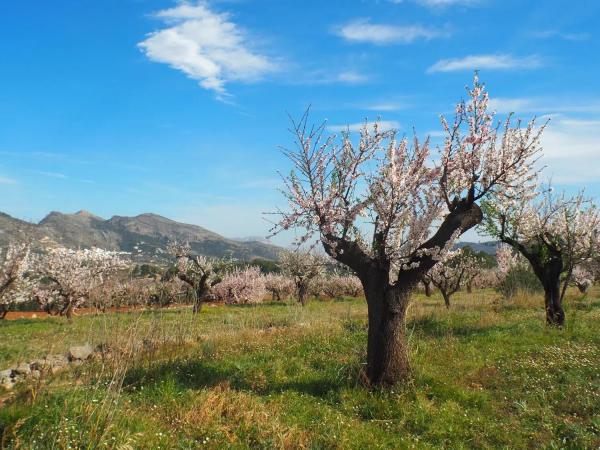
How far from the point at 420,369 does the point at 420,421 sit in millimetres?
2367

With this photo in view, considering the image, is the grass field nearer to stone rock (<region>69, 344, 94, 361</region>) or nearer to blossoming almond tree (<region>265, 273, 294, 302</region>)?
stone rock (<region>69, 344, 94, 361</region>)

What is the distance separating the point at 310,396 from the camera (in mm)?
8828

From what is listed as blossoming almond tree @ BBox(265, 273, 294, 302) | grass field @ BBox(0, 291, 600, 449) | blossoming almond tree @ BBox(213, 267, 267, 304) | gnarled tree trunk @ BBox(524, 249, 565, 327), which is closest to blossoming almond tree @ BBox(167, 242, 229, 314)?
blossoming almond tree @ BBox(213, 267, 267, 304)

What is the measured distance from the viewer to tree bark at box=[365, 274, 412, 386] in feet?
30.4

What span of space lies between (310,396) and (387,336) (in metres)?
2.12

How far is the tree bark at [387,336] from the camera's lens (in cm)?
927

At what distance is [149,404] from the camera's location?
26.1ft

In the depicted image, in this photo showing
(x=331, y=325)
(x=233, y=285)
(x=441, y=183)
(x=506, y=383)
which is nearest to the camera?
(x=506, y=383)

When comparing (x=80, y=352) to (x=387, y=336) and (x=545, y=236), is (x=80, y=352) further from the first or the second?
(x=545, y=236)

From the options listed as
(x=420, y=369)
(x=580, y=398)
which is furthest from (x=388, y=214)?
(x=580, y=398)

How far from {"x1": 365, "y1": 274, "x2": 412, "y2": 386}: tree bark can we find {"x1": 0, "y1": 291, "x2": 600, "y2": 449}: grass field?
1.31 feet

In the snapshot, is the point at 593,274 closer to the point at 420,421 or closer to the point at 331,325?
the point at 331,325

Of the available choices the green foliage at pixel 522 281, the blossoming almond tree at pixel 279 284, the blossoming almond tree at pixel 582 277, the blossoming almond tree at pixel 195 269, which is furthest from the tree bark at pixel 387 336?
the blossoming almond tree at pixel 279 284

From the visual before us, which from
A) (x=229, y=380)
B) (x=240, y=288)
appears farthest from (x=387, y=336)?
A: (x=240, y=288)
